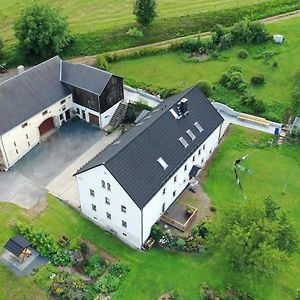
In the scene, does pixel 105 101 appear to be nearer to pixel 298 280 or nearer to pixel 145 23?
pixel 145 23

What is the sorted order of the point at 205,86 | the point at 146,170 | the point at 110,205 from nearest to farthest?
the point at 146,170 → the point at 110,205 → the point at 205,86

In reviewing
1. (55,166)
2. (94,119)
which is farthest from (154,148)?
(94,119)

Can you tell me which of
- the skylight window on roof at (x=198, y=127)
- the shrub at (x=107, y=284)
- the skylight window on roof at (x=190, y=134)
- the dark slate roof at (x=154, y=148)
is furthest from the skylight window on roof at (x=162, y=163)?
the shrub at (x=107, y=284)

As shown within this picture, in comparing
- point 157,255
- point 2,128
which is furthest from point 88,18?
point 157,255

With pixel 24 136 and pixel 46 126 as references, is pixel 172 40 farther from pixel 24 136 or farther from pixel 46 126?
pixel 24 136

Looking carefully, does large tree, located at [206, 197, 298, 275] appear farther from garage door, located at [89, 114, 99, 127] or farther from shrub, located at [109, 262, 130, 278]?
garage door, located at [89, 114, 99, 127]

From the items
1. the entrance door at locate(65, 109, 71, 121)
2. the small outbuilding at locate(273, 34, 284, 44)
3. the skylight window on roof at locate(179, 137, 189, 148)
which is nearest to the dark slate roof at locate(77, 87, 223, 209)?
the skylight window on roof at locate(179, 137, 189, 148)

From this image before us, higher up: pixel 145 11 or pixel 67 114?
pixel 145 11
